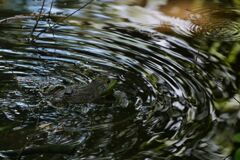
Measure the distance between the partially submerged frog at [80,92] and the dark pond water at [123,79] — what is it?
0.18 ft

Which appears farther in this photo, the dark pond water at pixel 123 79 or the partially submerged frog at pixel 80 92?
the partially submerged frog at pixel 80 92

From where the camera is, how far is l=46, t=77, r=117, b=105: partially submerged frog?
161 inches

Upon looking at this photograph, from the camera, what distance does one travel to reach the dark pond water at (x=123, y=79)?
11.6ft

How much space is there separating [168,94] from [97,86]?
0.58 meters

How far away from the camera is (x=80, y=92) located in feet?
13.7

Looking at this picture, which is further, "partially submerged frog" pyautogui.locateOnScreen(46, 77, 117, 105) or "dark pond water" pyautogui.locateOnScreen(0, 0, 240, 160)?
"partially submerged frog" pyautogui.locateOnScreen(46, 77, 117, 105)

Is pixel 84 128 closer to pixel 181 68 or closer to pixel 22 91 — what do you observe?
pixel 22 91

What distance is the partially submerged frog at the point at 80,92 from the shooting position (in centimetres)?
408

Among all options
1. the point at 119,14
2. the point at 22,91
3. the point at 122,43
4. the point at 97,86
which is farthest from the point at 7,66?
the point at 119,14

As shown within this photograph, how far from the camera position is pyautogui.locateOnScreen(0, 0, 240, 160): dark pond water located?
11.6 ft

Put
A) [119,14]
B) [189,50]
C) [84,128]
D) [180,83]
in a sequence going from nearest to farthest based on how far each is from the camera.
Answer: [84,128], [180,83], [189,50], [119,14]

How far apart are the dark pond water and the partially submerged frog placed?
0.18 ft

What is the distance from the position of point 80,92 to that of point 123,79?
0.51m

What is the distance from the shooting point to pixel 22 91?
421 cm
